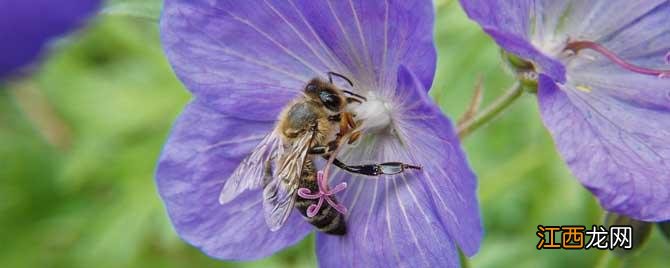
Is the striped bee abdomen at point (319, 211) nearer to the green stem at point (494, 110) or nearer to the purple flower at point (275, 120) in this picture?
the purple flower at point (275, 120)

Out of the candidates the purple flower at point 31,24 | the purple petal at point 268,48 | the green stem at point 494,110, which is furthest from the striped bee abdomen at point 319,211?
the purple flower at point 31,24

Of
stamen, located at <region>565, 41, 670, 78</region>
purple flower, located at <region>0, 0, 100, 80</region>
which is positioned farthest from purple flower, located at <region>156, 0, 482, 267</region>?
purple flower, located at <region>0, 0, 100, 80</region>

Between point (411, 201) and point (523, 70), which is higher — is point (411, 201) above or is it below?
below

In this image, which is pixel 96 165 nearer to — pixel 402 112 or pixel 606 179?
pixel 402 112

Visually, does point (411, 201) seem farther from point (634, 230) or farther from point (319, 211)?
point (634, 230)

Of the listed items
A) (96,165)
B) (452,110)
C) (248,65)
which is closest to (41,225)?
(96,165)

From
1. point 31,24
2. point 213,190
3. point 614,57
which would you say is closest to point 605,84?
point 614,57

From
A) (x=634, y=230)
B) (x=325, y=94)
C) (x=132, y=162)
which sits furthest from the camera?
(x=132, y=162)
